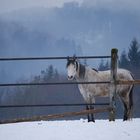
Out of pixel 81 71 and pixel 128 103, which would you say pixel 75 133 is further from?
pixel 128 103

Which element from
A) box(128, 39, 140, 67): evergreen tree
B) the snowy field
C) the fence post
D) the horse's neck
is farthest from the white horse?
box(128, 39, 140, 67): evergreen tree

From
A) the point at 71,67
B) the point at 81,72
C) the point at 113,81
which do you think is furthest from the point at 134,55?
the point at 113,81

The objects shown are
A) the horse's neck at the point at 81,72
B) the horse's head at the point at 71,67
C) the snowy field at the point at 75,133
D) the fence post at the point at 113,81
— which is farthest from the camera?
the horse's neck at the point at 81,72

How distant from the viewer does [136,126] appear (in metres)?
6.93

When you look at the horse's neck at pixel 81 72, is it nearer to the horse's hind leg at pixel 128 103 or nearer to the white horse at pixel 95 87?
the white horse at pixel 95 87

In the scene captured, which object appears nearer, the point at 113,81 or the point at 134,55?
the point at 113,81

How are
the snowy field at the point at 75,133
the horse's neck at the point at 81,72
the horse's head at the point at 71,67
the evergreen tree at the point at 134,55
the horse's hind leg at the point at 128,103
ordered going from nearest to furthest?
1. the snowy field at the point at 75,133
2. the horse's head at the point at 71,67
3. the horse's neck at the point at 81,72
4. the horse's hind leg at the point at 128,103
5. the evergreen tree at the point at 134,55

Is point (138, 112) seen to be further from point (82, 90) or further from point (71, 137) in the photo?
point (71, 137)

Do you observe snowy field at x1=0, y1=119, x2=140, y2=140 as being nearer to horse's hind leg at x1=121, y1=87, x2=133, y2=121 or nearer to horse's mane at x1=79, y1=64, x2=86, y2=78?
horse's mane at x1=79, y1=64, x2=86, y2=78

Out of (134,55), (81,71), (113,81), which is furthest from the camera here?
(134,55)

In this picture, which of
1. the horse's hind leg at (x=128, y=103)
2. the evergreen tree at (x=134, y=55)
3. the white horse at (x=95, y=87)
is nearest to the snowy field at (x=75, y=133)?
the white horse at (x=95, y=87)

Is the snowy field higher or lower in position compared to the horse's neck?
lower

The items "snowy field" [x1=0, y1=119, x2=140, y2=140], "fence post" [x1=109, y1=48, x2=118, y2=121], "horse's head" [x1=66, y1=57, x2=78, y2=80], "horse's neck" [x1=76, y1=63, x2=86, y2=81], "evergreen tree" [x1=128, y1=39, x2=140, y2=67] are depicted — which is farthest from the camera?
"evergreen tree" [x1=128, y1=39, x2=140, y2=67]

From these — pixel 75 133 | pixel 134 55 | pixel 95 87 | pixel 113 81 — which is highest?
pixel 134 55
